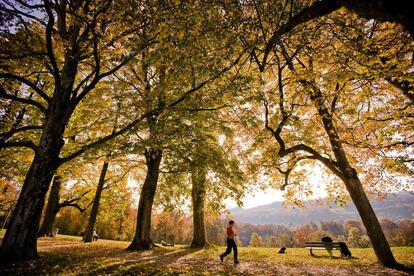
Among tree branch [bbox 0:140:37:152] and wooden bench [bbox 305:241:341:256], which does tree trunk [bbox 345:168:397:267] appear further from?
tree branch [bbox 0:140:37:152]

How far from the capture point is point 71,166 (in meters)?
12.9

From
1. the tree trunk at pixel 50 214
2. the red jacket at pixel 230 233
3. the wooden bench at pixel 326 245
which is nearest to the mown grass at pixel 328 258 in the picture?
the wooden bench at pixel 326 245

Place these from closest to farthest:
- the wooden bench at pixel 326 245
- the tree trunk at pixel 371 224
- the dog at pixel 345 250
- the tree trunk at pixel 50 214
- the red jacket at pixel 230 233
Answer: the tree trunk at pixel 371 224 < the red jacket at pixel 230 233 < the dog at pixel 345 250 < the wooden bench at pixel 326 245 < the tree trunk at pixel 50 214

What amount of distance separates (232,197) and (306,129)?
5.15 meters

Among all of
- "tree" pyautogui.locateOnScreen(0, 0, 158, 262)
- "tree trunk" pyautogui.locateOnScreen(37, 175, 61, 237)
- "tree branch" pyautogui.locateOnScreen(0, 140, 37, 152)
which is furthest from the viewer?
"tree trunk" pyautogui.locateOnScreen(37, 175, 61, 237)

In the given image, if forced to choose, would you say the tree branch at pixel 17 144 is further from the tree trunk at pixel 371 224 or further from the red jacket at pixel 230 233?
the tree trunk at pixel 371 224

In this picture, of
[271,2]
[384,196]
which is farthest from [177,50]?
[384,196]

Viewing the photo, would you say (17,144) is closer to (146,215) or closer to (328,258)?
(146,215)

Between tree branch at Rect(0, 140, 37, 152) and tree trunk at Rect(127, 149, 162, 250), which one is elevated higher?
tree branch at Rect(0, 140, 37, 152)

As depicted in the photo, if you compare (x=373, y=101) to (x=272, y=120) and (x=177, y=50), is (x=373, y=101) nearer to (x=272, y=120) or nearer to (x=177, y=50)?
(x=272, y=120)

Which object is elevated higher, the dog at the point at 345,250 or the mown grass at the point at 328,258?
the dog at the point at 345,250

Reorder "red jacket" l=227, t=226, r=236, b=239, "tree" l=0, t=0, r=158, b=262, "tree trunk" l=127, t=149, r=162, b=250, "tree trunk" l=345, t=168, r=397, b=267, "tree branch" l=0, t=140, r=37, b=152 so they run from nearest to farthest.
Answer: "tree" l=0, t=0, r=158, b=262 → "tree branch" l=0, t=140, r=37, b=152 → "tree trunk" l=345, t=168, r=397, b=267 → "red jacket" l=227, t=226, r=236, b=239 → "tree trunk" l=127, t=149, r=162, b=250

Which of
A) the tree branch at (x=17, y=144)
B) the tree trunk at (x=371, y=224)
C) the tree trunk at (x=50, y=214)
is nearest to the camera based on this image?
the tree branch at (x=17, y=144)

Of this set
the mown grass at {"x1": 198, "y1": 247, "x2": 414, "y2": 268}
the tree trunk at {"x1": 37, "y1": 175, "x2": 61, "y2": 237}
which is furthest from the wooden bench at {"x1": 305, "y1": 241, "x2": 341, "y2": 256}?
the tree trunk at {"x1": 37, "y1": 175, "x2": 61, "y2": 237}
